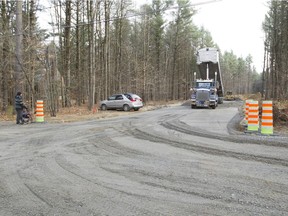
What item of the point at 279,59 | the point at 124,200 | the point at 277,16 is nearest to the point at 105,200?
the point at 124,200

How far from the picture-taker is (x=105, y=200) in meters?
4.14

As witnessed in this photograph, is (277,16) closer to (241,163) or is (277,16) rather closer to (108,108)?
(108,108)

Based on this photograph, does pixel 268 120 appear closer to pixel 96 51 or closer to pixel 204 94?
pixel 204 94

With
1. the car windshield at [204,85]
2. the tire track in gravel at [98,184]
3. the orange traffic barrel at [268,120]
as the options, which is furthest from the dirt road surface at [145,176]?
the car windshield at [204,85]

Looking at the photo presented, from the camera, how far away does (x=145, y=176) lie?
Result: 537 centimetres

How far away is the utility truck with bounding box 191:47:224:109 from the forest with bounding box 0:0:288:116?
6.00m

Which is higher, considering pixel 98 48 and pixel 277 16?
pixel 277 16

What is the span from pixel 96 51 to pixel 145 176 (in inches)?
1297

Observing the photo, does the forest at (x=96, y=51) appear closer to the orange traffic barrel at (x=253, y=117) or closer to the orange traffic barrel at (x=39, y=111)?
the orange traffic barrel at (x=39, y=111)

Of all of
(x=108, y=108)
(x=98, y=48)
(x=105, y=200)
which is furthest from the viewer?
(x=98, y=48)

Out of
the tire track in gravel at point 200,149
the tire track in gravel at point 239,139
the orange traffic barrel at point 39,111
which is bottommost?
the tire track in gravel at point 200,149

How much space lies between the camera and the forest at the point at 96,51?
19.3 m

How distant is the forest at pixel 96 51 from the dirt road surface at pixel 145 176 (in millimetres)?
9833

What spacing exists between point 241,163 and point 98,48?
31989 millimetres
